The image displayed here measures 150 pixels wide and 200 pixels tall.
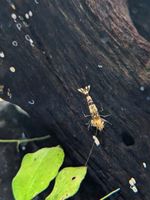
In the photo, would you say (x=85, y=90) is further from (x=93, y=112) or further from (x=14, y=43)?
(x=14, y=43)

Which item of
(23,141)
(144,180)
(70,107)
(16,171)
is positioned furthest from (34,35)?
(144,180)

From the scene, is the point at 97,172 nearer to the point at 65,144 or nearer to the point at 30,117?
the point at 65,144

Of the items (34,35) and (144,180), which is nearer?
(144,180)

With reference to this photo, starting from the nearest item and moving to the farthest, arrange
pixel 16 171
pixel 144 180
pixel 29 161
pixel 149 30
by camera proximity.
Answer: pixel 144 180
pixel 29 161
pixel 16 171
pixel 149 30

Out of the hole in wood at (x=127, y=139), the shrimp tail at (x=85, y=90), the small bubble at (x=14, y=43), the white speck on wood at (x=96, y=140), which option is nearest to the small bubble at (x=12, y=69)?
the small bubble at (x=14, y=43)

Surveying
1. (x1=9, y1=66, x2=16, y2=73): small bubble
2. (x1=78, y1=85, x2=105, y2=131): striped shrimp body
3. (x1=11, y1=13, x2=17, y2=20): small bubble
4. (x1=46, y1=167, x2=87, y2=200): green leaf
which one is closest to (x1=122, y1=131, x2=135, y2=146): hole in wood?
(x1=78, y1=85, x2=105, y2=131): striped shrimp body
